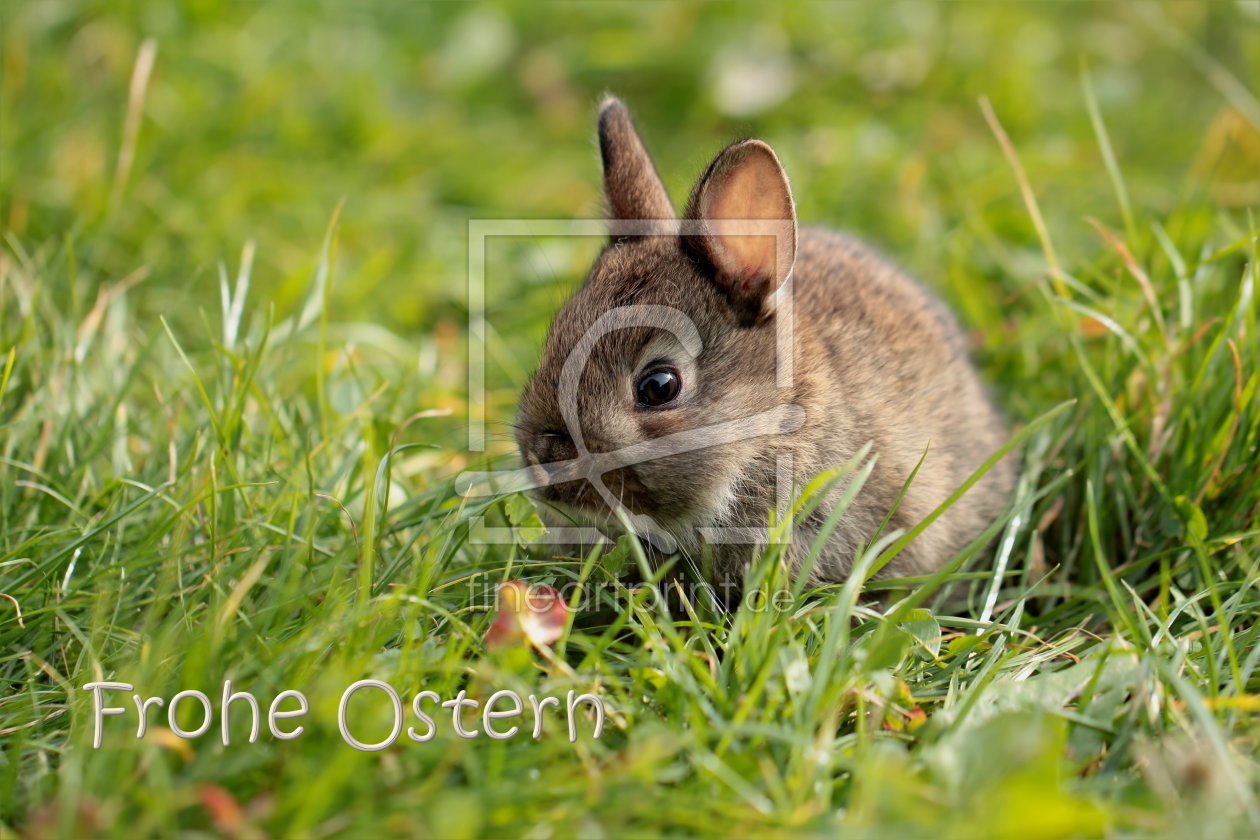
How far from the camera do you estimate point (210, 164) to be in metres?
5.07

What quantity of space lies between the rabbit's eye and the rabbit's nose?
0.74 feet

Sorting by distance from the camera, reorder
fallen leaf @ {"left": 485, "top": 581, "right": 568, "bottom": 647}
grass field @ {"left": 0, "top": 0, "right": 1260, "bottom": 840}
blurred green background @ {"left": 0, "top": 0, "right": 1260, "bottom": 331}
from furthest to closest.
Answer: blurred green background @ {"left": 0, "top": 0, "right": 1260, "bottom": 331}, fallen leaf @ {"left": 485, "top": 581, "right": 568, "bottom": 647}, grass field @ {"left": 0, "top": 0, "right": 1260, "bottom": 840}

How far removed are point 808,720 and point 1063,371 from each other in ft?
7.28

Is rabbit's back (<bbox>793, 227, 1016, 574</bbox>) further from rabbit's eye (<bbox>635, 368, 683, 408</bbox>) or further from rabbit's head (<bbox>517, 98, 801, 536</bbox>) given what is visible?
rabbit's eye (<bbox>635, 368, 683, 408</bbox>)

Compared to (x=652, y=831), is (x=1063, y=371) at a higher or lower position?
higher

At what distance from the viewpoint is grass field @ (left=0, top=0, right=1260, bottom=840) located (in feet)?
6.73

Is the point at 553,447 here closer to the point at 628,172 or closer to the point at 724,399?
the point at 724,399

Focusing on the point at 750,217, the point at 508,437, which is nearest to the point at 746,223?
the point at 750,217

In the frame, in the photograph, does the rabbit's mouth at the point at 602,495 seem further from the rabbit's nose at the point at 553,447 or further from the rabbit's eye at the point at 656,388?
the rabbit's eye at the point at 656,388

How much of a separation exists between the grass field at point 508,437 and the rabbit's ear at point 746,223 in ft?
2.69

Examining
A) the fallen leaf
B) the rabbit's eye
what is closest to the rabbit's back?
the rabbit's eye

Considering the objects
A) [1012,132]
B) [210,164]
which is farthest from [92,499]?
[1012,132]

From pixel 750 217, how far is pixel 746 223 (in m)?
0.02

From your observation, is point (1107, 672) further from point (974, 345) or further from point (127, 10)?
point (127, 10)
